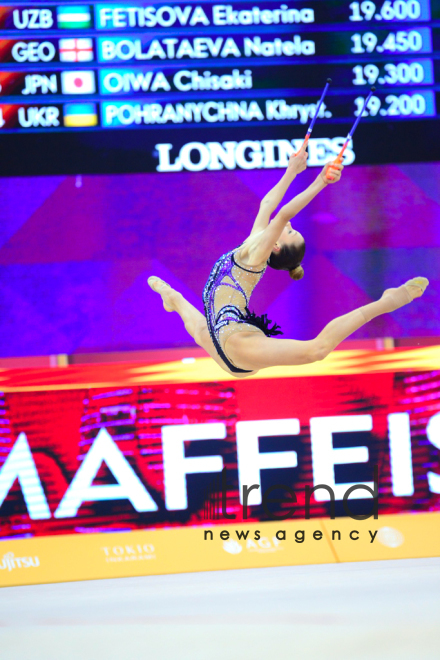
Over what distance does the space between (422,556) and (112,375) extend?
86.0 inches

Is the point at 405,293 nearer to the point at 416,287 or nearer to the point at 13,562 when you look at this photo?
the point at 416,287

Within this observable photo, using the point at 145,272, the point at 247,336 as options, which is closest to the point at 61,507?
the point at 145,272

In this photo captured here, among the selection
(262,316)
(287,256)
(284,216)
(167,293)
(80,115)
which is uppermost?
(80,115)

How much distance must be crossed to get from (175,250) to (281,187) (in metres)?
1.48

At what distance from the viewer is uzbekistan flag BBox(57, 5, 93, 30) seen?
473 centimetres

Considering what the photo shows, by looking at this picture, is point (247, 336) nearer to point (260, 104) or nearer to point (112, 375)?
point (112, 375)

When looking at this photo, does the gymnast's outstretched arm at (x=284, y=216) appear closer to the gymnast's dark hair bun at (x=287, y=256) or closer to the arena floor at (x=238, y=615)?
the gymnast's dark hair bun at (x=287, y=256)

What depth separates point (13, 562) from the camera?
4.79 m

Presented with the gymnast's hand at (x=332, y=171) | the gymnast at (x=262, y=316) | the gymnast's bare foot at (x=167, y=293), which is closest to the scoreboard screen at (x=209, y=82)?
the gymnast's bare foot at (x=167, y=293)

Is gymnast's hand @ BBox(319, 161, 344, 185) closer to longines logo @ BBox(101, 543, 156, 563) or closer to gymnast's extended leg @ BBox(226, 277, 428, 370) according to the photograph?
gymnast's extended leg @ BBox(226, 277, 428, 370)

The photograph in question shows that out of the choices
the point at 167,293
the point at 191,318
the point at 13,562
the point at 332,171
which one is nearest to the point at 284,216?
the point at 332,171

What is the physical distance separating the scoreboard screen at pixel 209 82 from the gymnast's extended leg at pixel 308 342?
1.55m

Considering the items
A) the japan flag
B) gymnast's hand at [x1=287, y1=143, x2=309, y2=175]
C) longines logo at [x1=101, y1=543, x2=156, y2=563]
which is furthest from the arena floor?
the japan flag

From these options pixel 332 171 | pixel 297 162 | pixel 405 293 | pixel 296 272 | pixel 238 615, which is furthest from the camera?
pixel 238 615
